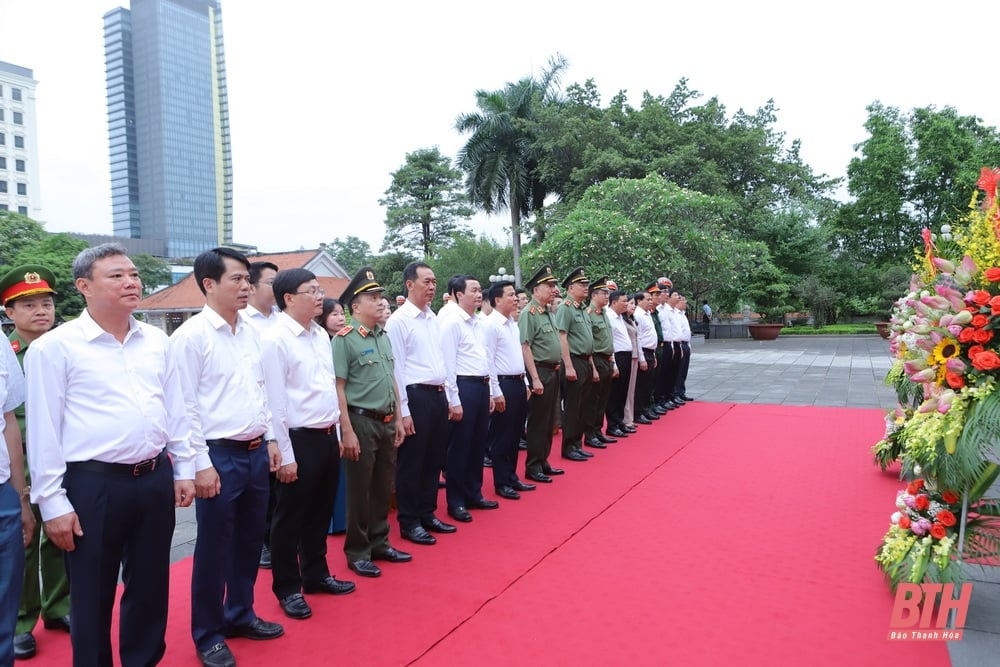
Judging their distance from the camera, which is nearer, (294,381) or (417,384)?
(294,381)

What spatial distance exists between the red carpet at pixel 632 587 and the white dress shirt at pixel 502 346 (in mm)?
851

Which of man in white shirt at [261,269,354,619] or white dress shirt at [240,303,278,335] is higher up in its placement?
white dress shirt at [240,303,278,335]

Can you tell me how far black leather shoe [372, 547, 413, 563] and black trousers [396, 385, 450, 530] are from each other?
11.7 inches

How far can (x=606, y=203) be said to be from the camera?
1491cm

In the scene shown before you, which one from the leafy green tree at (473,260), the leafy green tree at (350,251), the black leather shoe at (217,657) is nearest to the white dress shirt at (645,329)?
the black leather shoe at (217,657)

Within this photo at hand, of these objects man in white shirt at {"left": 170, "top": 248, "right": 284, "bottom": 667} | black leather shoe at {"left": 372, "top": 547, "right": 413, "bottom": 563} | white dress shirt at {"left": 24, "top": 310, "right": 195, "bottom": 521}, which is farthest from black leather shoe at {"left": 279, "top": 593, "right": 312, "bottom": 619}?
white dress shirt at {"left": 24, "top": 310, "right": 195, "bottom": 521}

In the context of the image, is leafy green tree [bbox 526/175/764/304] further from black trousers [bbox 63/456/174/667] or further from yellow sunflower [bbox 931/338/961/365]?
black trousers [bbox 63/456/174/667]

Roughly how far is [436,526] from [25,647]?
1.89m

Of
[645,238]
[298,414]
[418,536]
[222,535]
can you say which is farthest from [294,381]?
[645,238]

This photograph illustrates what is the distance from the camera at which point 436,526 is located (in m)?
3.77

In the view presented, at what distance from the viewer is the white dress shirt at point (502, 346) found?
172 inches

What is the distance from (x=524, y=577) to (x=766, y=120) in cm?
2181

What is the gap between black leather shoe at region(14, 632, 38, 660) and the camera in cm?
247

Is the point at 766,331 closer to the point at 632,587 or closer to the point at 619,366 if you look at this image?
the point at 619,366
